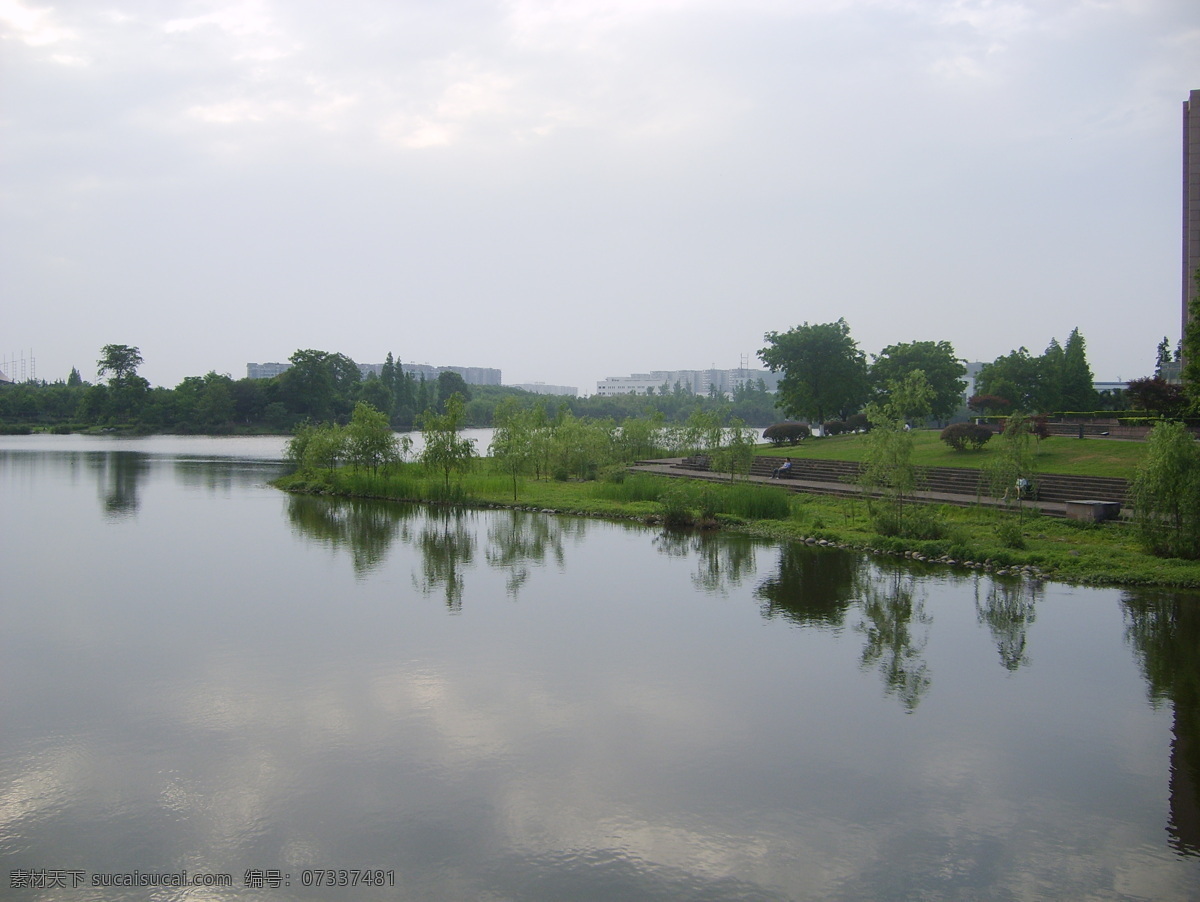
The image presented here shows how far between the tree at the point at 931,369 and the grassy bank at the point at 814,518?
24.4 m

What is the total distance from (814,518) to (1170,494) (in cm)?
994

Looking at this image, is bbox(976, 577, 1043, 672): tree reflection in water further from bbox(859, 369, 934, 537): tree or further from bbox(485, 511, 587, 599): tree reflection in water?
bbox(485, 511, 587, 599): tree reflection in water

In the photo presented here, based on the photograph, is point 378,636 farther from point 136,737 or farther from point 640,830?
point 640,830

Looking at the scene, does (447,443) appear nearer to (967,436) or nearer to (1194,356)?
(967,436)

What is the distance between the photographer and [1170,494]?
18.5m

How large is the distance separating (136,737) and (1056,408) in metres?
57.9

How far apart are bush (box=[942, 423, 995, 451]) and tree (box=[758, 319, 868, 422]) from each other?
18.8m

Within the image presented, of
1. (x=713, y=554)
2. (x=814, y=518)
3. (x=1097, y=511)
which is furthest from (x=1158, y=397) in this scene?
(x=713, y=554)

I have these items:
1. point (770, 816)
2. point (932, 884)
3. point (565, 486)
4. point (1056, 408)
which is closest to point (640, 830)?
point (770, 816)

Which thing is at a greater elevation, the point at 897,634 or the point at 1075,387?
the point at 1075,387

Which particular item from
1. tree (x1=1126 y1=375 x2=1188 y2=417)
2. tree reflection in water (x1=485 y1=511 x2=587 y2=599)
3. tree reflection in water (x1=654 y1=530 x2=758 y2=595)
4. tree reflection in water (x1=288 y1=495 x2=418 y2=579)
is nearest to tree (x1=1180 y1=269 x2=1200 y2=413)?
tree (x1=1126 y1=375 x2=1188 y2=417)

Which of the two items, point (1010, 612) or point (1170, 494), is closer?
point (1010, 612)

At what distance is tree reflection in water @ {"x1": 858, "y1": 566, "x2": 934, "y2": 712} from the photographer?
12570mm

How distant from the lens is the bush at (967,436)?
3319cm
